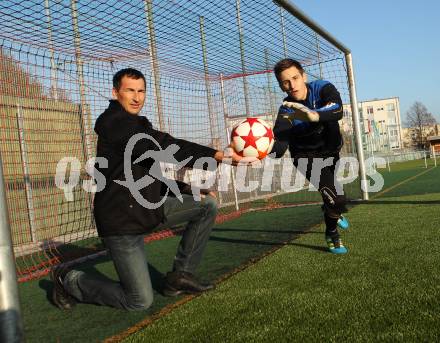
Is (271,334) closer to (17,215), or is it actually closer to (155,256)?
(155,256)

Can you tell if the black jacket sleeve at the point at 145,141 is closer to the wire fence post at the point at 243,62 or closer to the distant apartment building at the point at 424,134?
the wire fence post at the point at 243,62

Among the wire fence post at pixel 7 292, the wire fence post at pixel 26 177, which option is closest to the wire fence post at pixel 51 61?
the wire fence post at pixel 26 177

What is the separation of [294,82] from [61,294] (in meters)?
3.06

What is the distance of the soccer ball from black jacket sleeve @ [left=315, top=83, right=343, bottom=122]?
743 mm

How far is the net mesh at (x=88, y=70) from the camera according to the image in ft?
20.9

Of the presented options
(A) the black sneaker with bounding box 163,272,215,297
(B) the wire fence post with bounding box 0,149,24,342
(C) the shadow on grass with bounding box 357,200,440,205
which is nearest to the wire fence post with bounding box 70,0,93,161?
(A) the black sneaker with bounding box 163,272,215,297

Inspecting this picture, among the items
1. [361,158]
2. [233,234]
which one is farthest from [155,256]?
[361,158]

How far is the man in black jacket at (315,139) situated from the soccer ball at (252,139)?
95cm

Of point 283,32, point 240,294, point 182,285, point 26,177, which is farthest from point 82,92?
point 240,294

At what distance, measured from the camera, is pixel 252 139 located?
4.04 m

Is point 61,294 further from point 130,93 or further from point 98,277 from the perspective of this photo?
point 130,93

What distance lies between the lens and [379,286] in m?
3.62

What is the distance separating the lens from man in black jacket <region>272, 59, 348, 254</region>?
202 inches

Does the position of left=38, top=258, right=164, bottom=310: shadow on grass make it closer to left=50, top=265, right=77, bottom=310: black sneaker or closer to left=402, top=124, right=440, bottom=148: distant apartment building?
left=50, top=265, right=77, bottom=310: black sneaker
